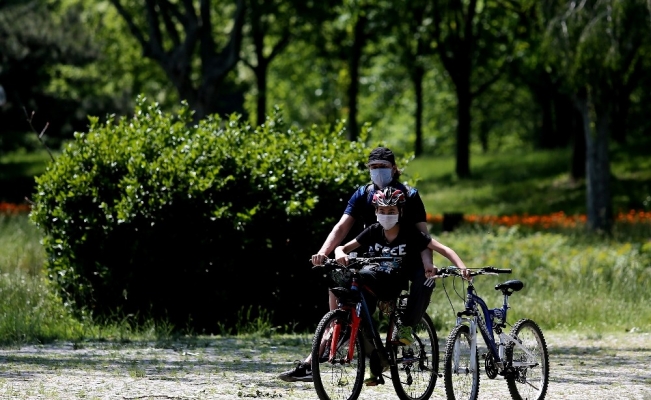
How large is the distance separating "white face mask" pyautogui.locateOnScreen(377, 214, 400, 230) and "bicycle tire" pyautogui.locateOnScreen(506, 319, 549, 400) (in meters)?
0.99

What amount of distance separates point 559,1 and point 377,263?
545 inches

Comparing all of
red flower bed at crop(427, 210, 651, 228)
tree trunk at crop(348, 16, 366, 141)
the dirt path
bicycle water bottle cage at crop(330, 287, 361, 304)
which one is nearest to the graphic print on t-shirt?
bicycle water bottle cage at crop(330, 287, 361, 304)

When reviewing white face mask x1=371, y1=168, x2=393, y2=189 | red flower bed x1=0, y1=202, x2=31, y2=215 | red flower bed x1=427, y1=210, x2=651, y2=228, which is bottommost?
white face mask x1=371, y1=168, x2=393, y2=189

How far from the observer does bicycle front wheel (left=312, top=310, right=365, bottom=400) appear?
7.34m

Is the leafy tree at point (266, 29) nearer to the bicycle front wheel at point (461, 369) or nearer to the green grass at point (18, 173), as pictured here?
the green grass at point (18, 173)

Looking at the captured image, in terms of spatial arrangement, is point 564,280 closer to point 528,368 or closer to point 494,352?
point 528,368

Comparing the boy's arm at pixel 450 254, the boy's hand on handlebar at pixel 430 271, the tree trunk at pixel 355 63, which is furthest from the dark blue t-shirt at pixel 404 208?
the tree trunk at pixel 355 63

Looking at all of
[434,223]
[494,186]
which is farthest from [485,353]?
[494,186]

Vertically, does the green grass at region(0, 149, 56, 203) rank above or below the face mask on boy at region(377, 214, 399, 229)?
above

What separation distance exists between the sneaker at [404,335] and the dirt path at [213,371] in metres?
0.53

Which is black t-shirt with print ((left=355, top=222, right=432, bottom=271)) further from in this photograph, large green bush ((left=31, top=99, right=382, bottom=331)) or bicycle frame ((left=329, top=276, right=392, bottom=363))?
large green bush ((left=31, top=99, right=382, bottom=331))

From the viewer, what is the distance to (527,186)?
3269cm

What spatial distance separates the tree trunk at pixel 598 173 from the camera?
73.5 ft

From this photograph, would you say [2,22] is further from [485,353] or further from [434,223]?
[485,353]
